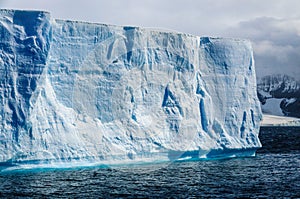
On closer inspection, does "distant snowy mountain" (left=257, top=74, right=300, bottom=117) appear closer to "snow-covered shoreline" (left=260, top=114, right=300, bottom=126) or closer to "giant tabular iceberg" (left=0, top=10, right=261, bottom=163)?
"snow-covered shoreline" (left=260, top=114, right=300, bottom=126)

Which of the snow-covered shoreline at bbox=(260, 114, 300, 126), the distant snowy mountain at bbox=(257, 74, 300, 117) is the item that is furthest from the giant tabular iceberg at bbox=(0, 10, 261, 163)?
the distant snowy mountain at bbox=(257, 74, 300, 117)

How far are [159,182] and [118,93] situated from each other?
415 centimetres

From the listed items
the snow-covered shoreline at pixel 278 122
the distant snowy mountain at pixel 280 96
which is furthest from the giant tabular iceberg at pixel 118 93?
the distant snowy mountain at pixel 280 96

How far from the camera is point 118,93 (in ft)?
66.7

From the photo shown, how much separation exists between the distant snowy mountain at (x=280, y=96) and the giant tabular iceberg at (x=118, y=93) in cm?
10327

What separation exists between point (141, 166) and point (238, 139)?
501 cm

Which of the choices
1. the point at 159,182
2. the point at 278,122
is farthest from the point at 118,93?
the point at 278,122

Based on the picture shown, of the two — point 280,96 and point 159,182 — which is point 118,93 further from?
point 280,96

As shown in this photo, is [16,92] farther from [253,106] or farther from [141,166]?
[253,106]

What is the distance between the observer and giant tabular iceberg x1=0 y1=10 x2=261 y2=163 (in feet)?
58.5

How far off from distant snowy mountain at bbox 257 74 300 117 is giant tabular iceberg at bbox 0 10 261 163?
10327 cm

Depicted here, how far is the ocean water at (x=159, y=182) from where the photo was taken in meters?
15.7

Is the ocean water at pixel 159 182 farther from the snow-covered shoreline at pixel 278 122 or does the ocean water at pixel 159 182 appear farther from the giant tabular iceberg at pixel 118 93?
the snow-covered shoreline at pixel 278 122

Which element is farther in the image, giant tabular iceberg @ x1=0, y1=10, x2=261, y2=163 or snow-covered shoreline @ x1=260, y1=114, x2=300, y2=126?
snow-covered shoreline @ x1=260, y1=114, x2=300, y2=126
